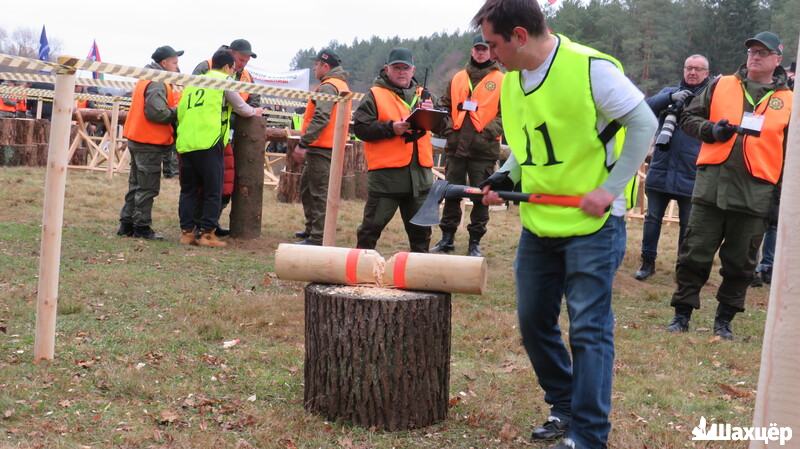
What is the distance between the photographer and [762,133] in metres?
6.18

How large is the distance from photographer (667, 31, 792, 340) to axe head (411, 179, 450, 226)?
268cm

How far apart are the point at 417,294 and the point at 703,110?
3.26 meters

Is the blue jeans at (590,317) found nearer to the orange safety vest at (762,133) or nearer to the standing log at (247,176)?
the orange safety vest at (762,133)

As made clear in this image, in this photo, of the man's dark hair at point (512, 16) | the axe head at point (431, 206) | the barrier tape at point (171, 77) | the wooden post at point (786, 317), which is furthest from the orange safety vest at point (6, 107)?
the wooden post at point (786, 317)

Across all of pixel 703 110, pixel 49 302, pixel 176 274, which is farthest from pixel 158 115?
pixel 703 110

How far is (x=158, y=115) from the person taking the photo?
376 inches

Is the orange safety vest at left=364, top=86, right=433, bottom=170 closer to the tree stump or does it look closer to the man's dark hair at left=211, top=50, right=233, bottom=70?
the man's dark hair at left=211, top=50, right=233, bottom=70

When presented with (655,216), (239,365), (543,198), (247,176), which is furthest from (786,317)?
(247,176)

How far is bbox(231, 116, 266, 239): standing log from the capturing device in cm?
988

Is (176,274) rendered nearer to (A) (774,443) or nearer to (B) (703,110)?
(B) (703,110)

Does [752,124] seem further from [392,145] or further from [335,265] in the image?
[335,265]

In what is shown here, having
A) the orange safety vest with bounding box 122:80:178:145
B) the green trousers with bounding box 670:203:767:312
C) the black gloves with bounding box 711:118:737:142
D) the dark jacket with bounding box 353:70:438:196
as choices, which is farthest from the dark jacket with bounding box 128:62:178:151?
the black gloves with bounding box 711:118:737:142

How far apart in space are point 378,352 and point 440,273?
0.47 m

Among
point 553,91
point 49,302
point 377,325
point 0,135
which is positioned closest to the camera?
point 553,91
